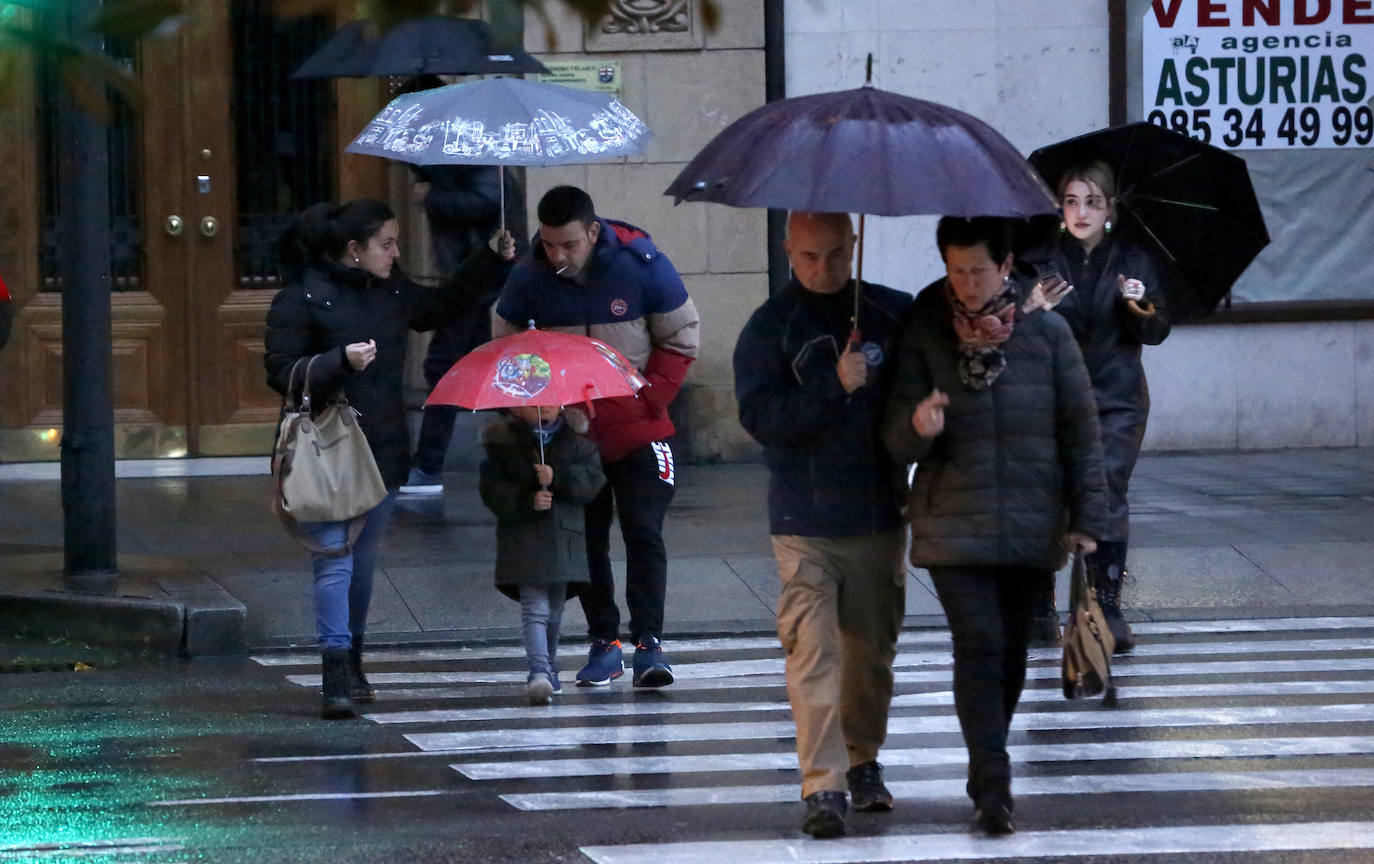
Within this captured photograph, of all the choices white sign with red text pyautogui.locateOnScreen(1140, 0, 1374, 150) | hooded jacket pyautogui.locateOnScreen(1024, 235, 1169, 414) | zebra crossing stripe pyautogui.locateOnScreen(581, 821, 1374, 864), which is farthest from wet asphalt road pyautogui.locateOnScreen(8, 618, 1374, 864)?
Answer: white sign with red text pyautogui.locateOnScreen(1140, 0, 1374, 150)

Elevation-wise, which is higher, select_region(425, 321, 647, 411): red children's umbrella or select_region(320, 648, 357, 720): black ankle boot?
select_region(425, 321, 647, 411): red children's umbrella

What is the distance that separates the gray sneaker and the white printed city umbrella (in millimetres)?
4286

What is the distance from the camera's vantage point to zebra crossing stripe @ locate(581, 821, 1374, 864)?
524 cm

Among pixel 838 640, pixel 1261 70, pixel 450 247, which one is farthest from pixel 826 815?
pixel 1261 70

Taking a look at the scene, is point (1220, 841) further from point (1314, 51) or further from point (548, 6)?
point (1314, 51)

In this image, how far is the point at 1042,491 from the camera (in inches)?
214

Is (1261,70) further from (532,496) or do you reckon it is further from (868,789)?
(868,789)

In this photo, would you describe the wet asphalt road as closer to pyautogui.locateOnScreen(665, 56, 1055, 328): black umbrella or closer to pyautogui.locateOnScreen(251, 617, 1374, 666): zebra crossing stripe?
pyautogui.locateOnScreen(251, 617, 1374, 666): zebra crossing stripe

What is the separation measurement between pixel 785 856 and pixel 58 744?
Answer: 2.68 m

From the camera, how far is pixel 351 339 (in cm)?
739

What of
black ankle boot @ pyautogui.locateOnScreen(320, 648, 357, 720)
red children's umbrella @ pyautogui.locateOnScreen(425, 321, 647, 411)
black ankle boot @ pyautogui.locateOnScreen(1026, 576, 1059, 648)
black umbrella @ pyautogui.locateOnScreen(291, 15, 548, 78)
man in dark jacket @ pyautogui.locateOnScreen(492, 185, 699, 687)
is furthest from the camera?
black ankle boot @ pyautogui.locateOnScreen(1026, 576, 1059, 648)

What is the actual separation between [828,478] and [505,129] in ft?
9.74

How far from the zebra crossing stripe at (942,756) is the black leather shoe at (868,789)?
0.62 m

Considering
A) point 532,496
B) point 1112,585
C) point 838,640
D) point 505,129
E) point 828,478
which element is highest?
point 505,129
